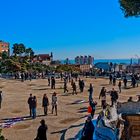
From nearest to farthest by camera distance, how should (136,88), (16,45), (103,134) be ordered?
1. (103,134)
2. (136,88)
3. (16,45)

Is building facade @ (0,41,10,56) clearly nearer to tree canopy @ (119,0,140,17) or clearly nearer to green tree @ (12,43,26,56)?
green tree @ (12,43,26,56)

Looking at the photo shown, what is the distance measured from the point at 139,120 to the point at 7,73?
141ft

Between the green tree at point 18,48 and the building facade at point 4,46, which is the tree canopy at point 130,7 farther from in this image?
the building facade at point 4,46

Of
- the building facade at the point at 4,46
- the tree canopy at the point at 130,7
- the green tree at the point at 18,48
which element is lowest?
the tree canopy at the point at 130,7

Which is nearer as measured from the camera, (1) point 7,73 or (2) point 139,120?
(2) point 139,120

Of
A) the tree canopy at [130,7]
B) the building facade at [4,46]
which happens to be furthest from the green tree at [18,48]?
the tree canopy at [130,7]

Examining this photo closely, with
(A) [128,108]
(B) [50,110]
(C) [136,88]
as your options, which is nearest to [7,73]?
(C) [136,88]

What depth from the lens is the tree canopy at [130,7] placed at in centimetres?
2639

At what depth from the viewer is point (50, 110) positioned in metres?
25.5

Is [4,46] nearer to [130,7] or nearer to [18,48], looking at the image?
[18,48]

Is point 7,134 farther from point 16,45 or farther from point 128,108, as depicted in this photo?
point 16,45

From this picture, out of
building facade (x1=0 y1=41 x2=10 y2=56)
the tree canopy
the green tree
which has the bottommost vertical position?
the tree canopy

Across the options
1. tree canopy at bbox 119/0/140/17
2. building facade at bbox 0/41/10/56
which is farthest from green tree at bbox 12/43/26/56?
tree canopy at bbox 119/0/140/17

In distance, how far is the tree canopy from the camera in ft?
86.6
